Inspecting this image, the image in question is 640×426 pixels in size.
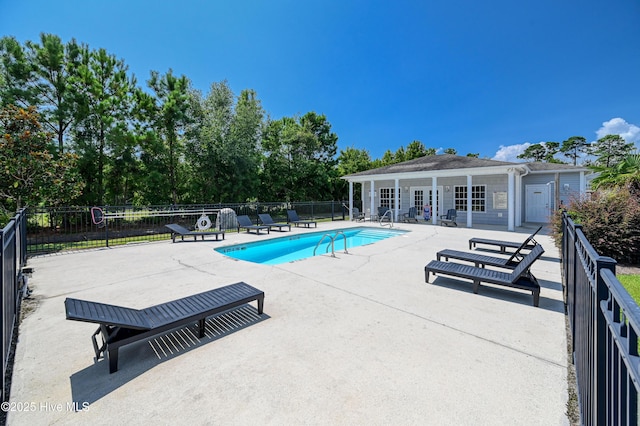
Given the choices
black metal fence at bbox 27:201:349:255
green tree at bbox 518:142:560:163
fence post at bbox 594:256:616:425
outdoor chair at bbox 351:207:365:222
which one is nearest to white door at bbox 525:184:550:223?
outdoor chair at bbox 351:207:365:222

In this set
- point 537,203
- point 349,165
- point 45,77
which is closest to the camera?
point 45,77

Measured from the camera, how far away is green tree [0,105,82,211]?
9.41m

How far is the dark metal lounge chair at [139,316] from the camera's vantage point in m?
2.77

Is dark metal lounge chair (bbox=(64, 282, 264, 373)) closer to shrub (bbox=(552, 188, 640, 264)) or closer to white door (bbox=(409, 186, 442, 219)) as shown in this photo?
shrub (bbox=(552, 188, 640, 264))

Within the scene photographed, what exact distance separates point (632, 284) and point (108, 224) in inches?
791

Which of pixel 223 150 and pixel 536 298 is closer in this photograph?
pixel 536 298

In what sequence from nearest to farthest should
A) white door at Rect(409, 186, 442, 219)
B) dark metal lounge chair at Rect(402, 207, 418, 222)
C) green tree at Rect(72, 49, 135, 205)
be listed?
green tree at Rect(72, 49, 135, 205)
dark metal lounge chair at Rect(402, 207, 418, 222)
white door at Rect(409, 186, 442, 219)

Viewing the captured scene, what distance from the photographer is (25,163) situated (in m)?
9.66

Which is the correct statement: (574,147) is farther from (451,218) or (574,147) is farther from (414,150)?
(451,218)

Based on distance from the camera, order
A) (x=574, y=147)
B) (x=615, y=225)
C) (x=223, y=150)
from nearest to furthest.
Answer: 1. (x=615, y=225)
2. (x=223, y=150)
3. (x=574, y=147)

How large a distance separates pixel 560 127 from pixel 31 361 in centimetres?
6604

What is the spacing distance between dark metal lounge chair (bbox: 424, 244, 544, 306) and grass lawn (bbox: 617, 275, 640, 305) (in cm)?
172

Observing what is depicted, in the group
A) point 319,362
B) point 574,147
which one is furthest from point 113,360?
point 574,147

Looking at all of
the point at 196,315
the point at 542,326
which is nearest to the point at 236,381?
the point at 196,315
